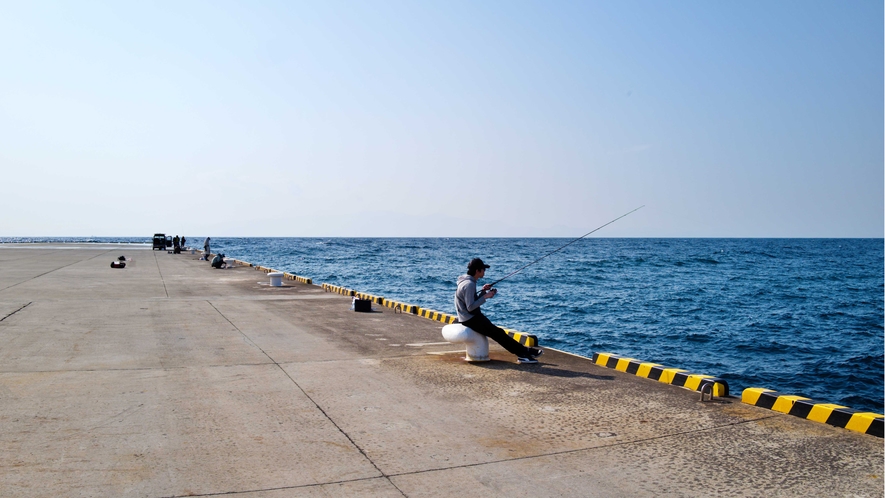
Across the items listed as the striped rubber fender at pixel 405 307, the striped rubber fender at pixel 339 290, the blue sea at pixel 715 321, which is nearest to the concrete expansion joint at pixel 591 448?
the blue sea at pixel 715 321

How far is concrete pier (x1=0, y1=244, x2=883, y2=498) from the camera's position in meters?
4.67

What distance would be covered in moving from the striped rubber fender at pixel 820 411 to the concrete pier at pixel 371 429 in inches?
5.5

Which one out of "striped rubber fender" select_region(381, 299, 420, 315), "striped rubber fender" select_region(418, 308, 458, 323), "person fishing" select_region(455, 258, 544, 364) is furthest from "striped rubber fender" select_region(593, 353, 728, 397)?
"striped rubber fender" select_region(381, 299, 420, 315)

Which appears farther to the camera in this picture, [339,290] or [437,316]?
[339,290]

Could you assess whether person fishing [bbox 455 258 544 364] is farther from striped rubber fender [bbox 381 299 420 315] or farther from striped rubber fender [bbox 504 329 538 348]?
striped rubber fender [bbox 381 299 420 315]

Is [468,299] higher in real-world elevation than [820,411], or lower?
higher

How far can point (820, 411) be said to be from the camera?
6352mm

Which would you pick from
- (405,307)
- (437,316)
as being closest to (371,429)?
(437,316)

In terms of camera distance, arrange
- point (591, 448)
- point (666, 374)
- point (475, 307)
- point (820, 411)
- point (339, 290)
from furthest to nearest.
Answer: point (339, 290)
point (475, 307)
point (666, 374)
point (820, 411)
point (591, 448)

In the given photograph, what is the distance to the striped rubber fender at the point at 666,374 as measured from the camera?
7.32 metres

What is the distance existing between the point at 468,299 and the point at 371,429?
10.8 feet

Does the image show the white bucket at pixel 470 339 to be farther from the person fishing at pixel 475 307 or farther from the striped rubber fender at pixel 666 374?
the striped rubber fender at pixel 666 374

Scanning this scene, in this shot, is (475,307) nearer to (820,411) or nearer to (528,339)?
(528,339)

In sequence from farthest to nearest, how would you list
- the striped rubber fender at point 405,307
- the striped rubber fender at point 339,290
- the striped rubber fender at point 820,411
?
1. the striped rubber fender at point 339,290
2. the striped rubber fender at point 405,307
3. the striped rubber fender at point 820,411
